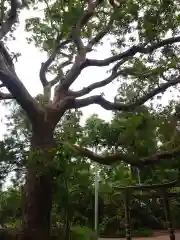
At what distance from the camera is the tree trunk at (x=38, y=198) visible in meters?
5.46

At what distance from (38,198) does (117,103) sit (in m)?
2.81

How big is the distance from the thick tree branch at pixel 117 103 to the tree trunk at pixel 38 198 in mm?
1569

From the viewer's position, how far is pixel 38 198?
19.4ft

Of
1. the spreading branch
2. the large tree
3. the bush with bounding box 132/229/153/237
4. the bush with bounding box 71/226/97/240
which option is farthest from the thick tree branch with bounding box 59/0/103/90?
the bush with bounding box 132/229/153/237

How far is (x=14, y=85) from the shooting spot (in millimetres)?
6258

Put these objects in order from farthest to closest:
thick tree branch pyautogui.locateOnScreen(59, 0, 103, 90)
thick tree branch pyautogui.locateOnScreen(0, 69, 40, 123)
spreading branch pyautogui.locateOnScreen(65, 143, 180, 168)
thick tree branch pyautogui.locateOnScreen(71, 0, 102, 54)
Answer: thick tree branch pyautogui.locateOnScreen(59, 0, 103, 90) → thick tree branch pyautogui.locateOnScreen(71, 0, 102, 54) → thick tree branch pyautogui.locateOnScreen(0, 69, 40, 123) → spreading branch pyautogui.locateOnScreen(65, 143, 180, 168)

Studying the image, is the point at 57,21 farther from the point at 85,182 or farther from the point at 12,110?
the point at 85,182

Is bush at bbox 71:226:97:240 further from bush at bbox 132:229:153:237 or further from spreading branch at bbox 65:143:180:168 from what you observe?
bush at bbox 132:229:153:237

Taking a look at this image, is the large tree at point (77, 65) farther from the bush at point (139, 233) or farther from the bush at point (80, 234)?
the bush at point (139, 233)

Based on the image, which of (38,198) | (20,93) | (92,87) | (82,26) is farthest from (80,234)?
(82,26)

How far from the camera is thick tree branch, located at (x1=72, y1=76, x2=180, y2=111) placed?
6730mm

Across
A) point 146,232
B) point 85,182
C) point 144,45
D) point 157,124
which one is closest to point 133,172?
point 146,232

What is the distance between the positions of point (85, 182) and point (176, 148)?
300cm

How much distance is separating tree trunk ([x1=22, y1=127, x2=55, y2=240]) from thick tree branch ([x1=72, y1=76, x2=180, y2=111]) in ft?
5.15
